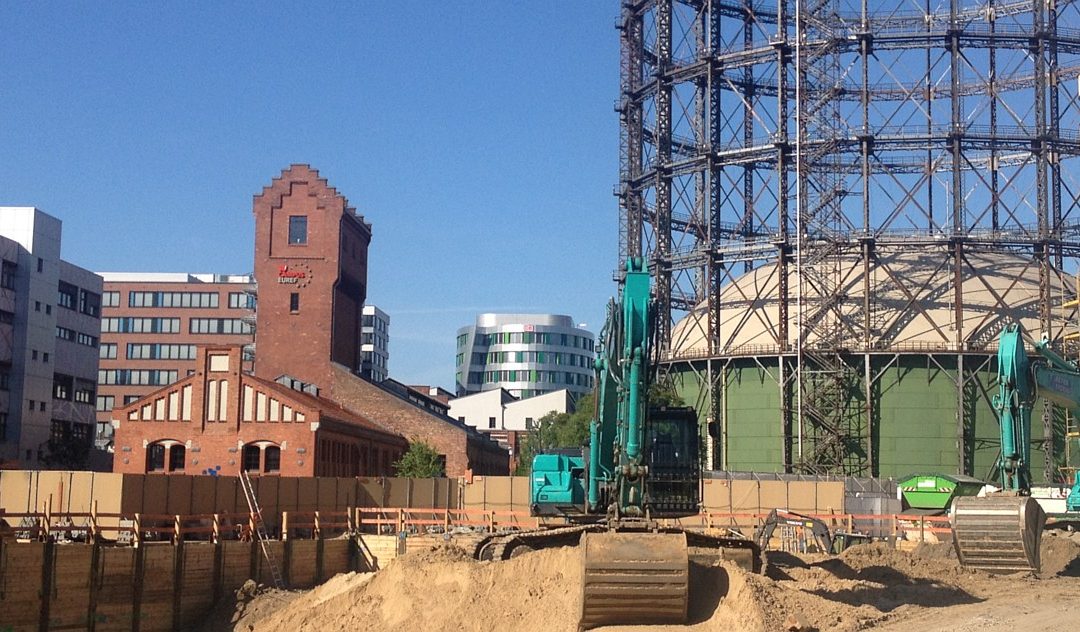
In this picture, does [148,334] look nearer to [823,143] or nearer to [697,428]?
[823,143]

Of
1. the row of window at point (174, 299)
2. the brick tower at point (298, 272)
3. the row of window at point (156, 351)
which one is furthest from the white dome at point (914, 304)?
the row of window at point (156, 351)

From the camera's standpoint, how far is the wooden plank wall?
2889 centimetres

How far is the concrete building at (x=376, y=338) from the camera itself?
15338cm

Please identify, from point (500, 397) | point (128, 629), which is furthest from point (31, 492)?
point (500, 397)

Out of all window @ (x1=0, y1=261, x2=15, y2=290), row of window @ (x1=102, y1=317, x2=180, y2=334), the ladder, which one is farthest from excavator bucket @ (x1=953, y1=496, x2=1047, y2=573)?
row of window @ (x1=102, y1=317, x2=180, y2=334)

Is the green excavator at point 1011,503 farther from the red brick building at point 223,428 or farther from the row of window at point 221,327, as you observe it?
the row of window at point 221,327

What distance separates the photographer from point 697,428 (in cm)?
2917

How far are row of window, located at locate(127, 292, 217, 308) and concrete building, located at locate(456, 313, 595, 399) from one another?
5354 cm

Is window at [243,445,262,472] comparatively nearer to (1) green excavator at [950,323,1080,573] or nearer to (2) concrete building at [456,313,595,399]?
(1) green excavator at [950,323,1080,573]

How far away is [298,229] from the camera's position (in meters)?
70.9

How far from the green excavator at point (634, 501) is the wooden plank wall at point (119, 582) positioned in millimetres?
9227

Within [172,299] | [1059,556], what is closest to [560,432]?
[1059,556]

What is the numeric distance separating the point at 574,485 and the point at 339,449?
25636 millimetres

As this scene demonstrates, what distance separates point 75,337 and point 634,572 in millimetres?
75066
